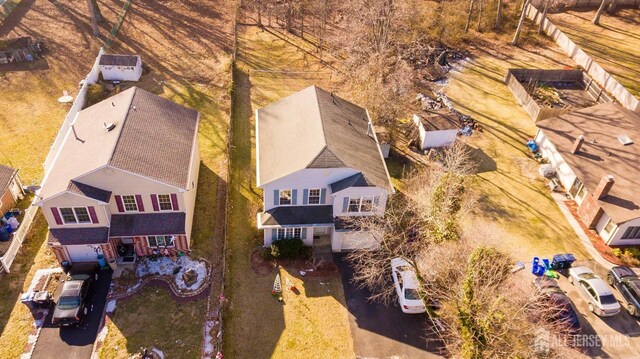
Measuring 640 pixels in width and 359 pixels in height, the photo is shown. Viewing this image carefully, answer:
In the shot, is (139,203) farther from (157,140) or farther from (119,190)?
(157,140)

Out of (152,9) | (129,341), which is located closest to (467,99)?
(129,341)

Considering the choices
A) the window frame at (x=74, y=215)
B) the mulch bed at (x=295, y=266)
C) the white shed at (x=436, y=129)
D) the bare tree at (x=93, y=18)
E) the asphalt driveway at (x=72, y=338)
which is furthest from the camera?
the bare tree at (x=93, y=18)

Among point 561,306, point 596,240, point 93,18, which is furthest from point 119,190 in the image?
point 93,18

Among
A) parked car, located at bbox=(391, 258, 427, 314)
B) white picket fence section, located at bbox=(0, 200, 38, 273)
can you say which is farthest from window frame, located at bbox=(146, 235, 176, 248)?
parked car, located at bbox=(391, 258, 427, 314)

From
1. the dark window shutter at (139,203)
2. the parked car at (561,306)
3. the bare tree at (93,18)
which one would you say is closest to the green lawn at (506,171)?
the parked car at (561,306)

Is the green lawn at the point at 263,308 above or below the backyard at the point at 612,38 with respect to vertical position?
below

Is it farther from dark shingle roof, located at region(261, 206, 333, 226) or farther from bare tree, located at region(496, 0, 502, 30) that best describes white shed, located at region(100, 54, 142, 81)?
bare tree, located at region(496, 0, 502, 30)

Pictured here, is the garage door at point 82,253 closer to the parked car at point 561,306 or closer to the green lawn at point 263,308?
the green lawn at point 263,308

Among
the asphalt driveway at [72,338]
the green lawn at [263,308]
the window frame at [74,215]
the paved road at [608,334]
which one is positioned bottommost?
the asphalt driveway at [72,338]
